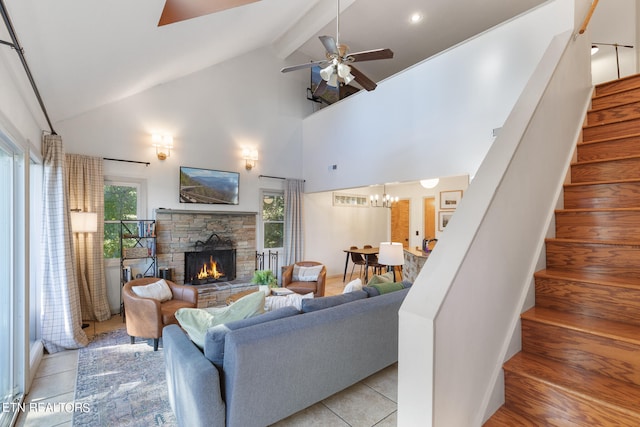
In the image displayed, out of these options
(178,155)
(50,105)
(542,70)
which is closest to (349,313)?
(542,70)

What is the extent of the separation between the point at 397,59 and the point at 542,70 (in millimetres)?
6033

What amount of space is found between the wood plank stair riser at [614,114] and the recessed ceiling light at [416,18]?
14.1 ft

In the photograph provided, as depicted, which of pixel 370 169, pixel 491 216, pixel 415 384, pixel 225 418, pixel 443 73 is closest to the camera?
pixel 415 384

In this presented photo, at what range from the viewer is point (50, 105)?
11.1ft

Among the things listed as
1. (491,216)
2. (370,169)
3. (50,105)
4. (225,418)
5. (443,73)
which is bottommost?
(225,418)

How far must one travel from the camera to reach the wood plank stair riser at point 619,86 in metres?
2.44

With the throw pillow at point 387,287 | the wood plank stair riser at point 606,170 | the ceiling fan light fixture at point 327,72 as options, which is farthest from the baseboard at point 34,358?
the wood plank stair riser at point 606,170

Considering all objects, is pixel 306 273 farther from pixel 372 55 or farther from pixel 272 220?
pixel 372 55

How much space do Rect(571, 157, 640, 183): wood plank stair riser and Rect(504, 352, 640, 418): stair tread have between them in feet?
4.72

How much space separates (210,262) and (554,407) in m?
5.46

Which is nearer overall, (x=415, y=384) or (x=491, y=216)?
(x=415, y=384)

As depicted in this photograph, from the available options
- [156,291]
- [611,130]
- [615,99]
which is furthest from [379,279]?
[156,291]

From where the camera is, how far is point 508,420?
50.1 inches

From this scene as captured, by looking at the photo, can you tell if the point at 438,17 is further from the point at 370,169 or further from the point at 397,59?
the point at 370,169
